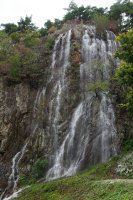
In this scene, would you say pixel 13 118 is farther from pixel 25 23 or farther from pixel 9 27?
pixel 25 23

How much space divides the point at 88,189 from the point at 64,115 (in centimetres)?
973

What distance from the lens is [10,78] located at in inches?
1099

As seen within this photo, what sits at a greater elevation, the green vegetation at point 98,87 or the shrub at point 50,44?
the shrub at point 50,44

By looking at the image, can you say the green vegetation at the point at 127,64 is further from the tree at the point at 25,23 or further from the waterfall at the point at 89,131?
Answer: the tree at the point at 25,23

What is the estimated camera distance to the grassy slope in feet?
44.1

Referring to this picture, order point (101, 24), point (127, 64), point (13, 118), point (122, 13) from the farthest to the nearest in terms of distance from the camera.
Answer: point (122, 13), point (101, 24), point (13, 118), point (127, 64)

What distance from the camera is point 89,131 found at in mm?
22219

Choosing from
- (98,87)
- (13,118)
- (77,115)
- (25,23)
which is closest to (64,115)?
(77,115)

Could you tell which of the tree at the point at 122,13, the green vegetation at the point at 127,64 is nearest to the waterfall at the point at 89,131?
the green vegetation at the point at 127,64

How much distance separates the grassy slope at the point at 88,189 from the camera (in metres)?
13.5

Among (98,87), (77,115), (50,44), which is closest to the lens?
(98,87)

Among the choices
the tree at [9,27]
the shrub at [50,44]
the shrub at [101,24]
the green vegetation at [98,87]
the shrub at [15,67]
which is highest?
the tree at [9,27]

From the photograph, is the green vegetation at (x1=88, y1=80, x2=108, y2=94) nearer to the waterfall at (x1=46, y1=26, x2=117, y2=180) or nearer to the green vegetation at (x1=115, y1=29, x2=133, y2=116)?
the waterfall at (x1=46, y1=26, x2=117, y2=180)

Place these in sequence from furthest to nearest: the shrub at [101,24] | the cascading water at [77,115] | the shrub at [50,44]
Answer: the shrub at [101,24] → the shrub at [50,44] → the cascading water at [77,115]
